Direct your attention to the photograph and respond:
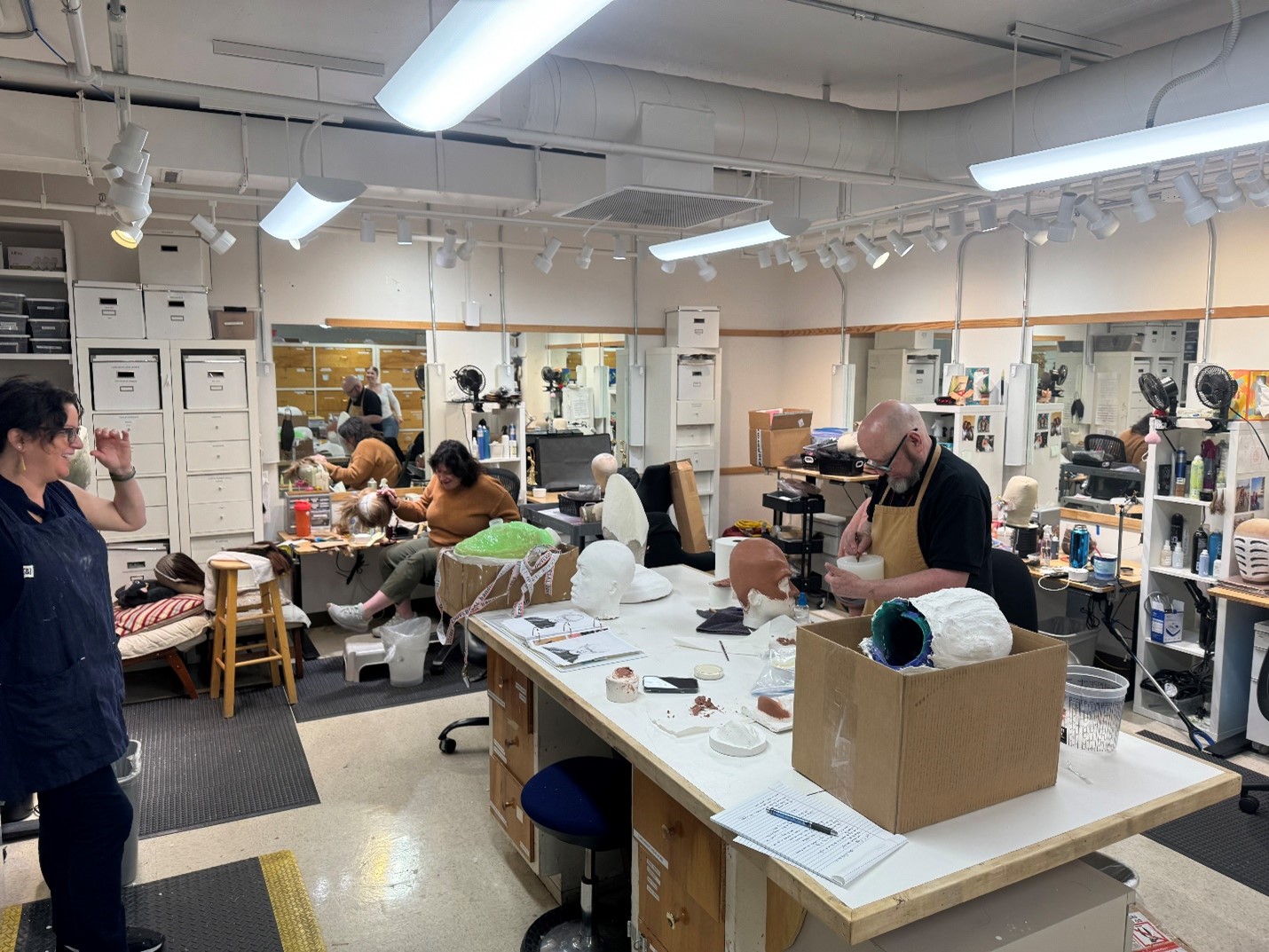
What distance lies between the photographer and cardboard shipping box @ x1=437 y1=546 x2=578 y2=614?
11.0 ft

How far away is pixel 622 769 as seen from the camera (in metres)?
2.79

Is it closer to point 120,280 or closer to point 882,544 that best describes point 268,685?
point 120,280

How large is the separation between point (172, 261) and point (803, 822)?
5529 millimetres

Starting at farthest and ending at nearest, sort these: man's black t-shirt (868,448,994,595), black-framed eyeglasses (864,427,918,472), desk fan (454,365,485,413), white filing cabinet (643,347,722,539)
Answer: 1. white filing cabinet (643,347,722,539)
2. desk fan (454,365,485,413)
3. black-framed eyeglasses (864,427,918,472)
4. man's black t-shirt (868,448,994,595)

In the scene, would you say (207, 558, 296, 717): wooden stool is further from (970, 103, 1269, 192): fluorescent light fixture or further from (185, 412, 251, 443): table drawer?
(970, 103, 1269, 192): fluorescent light fixture

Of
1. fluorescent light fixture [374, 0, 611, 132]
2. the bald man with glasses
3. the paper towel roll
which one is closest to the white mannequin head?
the paper towel roll

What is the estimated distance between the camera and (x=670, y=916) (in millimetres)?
2254

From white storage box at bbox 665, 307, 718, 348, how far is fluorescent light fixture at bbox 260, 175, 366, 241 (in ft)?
12.7

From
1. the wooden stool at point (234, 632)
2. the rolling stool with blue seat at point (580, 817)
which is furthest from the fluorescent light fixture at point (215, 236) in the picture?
the rolling stool with blue seat at point (580, 817)

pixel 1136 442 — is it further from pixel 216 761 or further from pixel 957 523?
pixel 216 761

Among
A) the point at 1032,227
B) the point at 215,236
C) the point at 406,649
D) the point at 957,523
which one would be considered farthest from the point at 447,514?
the point at 1032,227

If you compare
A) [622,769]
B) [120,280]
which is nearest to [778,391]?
[120,280]

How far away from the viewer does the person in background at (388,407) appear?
687 cm

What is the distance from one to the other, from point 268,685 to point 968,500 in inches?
170
